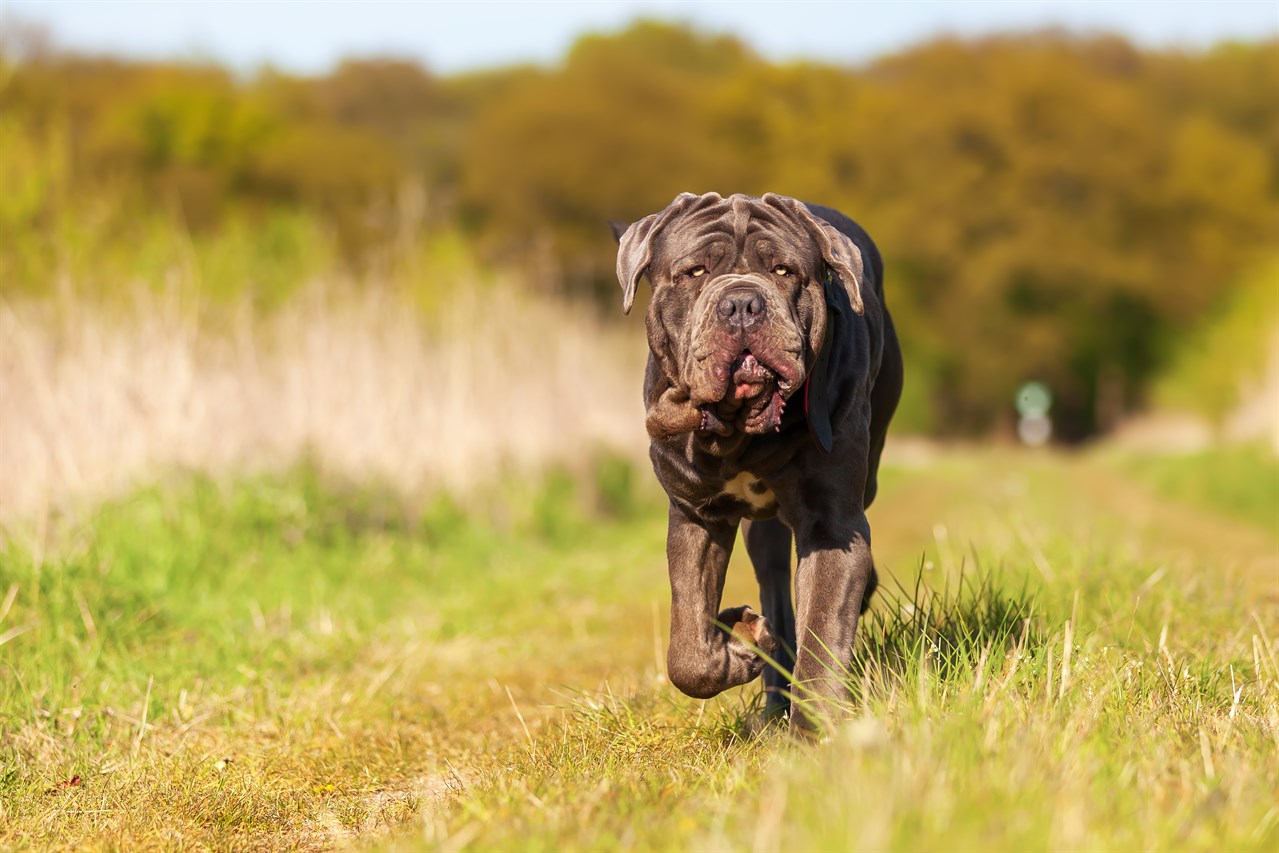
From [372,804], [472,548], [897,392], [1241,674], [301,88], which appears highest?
[301,88]

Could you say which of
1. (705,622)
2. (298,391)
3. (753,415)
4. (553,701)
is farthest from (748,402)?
(298,391)

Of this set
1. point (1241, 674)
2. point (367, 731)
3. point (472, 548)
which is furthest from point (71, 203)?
point (1241, 674)

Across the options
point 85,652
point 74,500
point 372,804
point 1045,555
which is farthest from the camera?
point 74,500

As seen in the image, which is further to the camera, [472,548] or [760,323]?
[472,548]

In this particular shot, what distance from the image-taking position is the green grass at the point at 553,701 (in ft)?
8.70

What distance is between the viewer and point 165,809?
3887 mm

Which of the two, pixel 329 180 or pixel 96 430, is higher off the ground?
pixel 329 180

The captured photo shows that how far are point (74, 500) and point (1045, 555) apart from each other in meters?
5.29

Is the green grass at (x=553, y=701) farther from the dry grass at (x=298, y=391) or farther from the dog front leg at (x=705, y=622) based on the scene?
the dry grass at (x=298, y=391)

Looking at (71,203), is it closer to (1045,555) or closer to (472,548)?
(472,548)

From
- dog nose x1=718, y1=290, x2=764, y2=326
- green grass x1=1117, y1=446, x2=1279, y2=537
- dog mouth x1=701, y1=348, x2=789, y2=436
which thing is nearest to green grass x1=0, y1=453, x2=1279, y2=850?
dog mouth x1=701, y1=348, x2=789, y2=436

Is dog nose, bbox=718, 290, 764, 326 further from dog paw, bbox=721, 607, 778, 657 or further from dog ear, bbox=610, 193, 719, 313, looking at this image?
dog paw, bbox=721, 607, 778, 657

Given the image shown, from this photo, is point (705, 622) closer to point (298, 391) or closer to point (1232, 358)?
point (298, 391)

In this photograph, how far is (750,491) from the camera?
4156 mm
